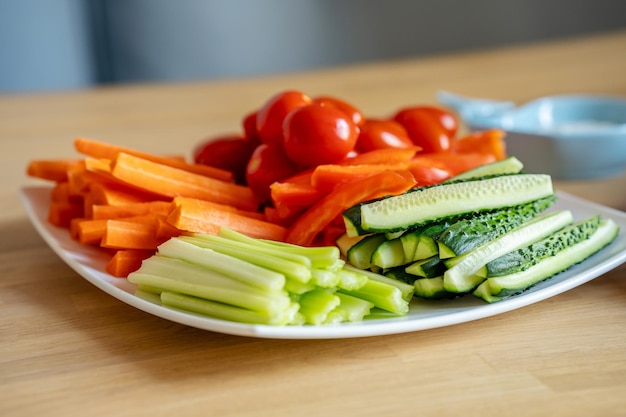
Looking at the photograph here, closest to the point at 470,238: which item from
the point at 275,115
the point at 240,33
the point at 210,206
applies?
the point at 210,206

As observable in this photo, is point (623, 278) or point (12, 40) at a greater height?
point (12, 40)

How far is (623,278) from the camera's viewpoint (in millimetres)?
1530

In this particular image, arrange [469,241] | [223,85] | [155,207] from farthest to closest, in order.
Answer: [223,85] < [155,207] < [469,241]

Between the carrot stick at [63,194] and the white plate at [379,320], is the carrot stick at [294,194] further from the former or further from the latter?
the carrot stick at [63,194]

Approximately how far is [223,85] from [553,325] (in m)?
2.44

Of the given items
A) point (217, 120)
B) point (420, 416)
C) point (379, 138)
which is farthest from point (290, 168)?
point (217, 120)

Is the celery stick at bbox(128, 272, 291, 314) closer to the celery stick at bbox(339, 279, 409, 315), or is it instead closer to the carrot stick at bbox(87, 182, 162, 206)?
the celery stick at bbox(339, 279, 409, 315)

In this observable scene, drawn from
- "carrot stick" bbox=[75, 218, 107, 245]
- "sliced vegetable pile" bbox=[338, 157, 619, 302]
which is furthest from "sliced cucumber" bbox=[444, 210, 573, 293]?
"carrot stick" bbox=[75, 218, 107, 245]

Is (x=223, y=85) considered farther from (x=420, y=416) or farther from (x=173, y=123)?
(x=420, y=416)

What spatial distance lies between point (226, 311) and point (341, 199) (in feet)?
1.13

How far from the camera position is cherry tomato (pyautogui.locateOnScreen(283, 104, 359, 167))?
5.42ft

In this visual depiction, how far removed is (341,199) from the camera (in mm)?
1483

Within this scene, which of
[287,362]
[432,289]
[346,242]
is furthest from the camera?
[346,242]

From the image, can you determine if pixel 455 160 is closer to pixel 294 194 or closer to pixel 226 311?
pixel 294 194
